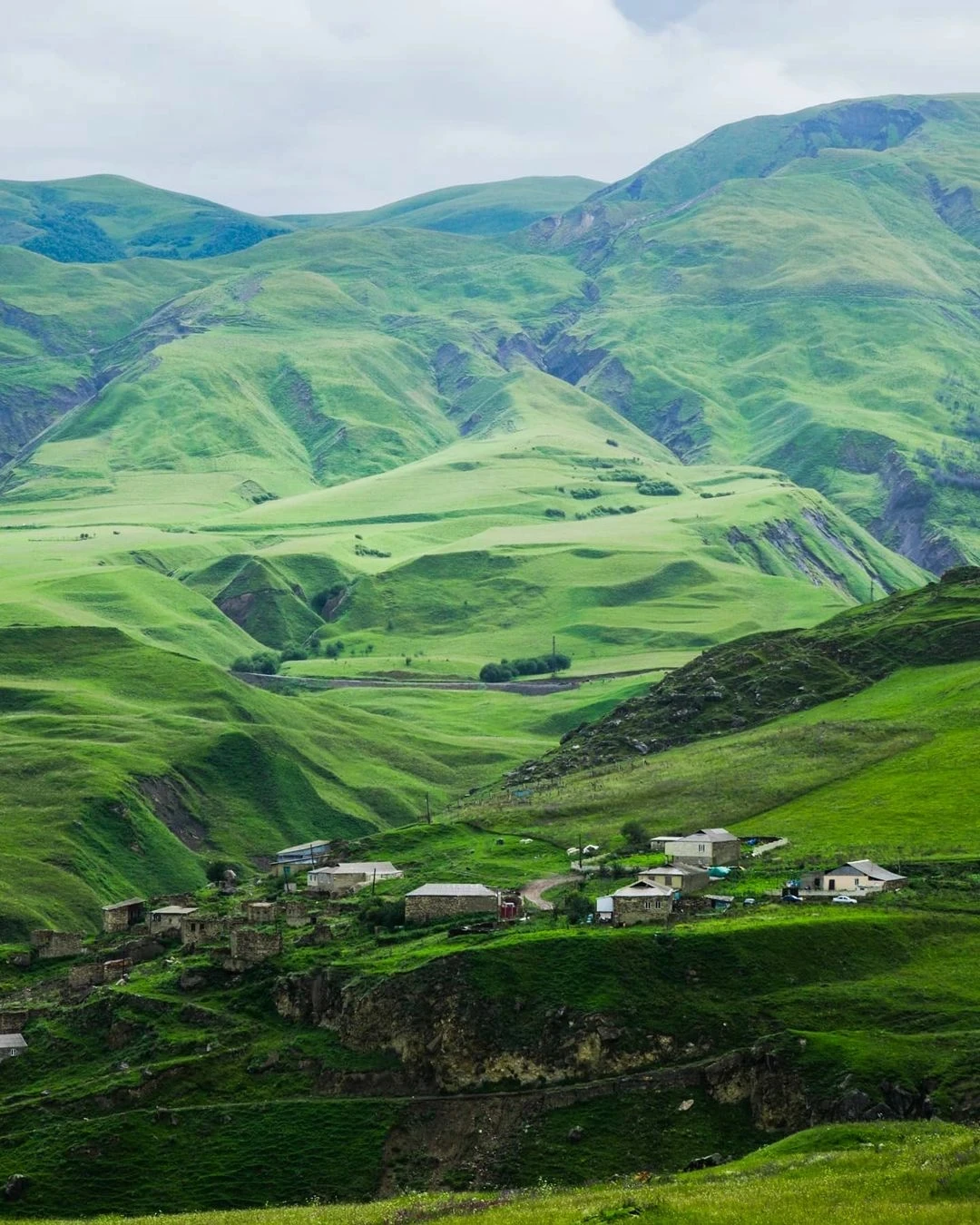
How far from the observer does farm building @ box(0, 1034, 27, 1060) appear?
130000 millimetres

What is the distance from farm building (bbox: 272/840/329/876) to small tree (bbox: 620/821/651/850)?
97.1ft

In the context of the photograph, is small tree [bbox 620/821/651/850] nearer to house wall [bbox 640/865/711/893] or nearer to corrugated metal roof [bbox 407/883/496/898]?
house wall [bbox 640/865/711/893]

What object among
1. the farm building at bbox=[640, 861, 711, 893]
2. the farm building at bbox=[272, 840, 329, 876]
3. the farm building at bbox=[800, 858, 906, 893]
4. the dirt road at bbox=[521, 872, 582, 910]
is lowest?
the farm building at bbox=[272, 840, 329, 876]

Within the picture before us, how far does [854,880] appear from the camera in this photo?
468 feet

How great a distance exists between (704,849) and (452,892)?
22479 mm

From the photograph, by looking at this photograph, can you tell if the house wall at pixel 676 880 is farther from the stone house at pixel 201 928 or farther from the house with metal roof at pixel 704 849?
the stone house at pixel 201 928

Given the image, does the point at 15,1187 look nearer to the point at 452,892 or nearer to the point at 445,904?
the point at 445,904

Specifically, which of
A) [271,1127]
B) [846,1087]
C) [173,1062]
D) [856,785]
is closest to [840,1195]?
[846,1087]

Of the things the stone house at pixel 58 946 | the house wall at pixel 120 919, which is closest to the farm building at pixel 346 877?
the house wall at pixel 120 919

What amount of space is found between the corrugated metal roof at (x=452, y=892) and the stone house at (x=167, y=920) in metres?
19.5

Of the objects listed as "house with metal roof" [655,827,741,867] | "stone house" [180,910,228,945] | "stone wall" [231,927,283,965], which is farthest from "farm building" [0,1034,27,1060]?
"house with metal roof" [655,827,741,867]

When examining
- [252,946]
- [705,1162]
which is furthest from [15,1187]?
[705,1162]

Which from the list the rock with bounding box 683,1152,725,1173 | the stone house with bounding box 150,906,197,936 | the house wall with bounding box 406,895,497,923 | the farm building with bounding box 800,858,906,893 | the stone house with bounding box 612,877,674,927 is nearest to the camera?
the rock with bounding box 683,1152,725,1173

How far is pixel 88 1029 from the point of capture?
130750 mm
